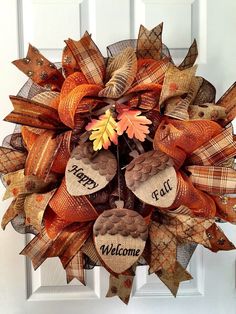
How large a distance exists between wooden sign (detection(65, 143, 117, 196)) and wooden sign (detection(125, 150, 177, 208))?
0.03 m

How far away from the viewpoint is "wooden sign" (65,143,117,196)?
658 mm

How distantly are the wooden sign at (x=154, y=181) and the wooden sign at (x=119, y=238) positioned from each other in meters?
0.04

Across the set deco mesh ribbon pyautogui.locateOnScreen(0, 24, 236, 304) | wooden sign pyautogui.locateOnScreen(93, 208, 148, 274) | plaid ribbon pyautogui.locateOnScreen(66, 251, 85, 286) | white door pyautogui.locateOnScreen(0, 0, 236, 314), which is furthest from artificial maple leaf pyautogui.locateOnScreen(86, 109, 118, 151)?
white door pyautogui.locateOnScreen(0, 0, 236, 314)

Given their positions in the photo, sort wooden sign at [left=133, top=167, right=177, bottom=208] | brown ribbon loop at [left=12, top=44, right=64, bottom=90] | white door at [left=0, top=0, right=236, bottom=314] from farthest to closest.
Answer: white door at [left=0, top=0, right=236, bottom=314] → brown ribbon loop at [left=12, top=44, right=64, bottom=90] → wooden sign at [left=133, top=167, right=177, bottom=208]

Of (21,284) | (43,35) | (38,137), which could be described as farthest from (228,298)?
(43,35)

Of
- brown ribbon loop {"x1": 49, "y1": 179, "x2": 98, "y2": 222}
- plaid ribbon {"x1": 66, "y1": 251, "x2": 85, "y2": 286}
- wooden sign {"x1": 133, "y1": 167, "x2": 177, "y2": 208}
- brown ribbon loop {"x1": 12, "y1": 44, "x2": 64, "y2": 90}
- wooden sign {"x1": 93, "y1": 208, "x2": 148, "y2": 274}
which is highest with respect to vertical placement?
brown ribbon loop {"x1": 12, "y1": 44, "x2": 64, "y2": 90}

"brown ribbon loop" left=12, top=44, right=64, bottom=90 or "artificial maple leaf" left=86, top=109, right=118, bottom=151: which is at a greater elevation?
"brown ribbon loop" left=12, top=44, right=64, bottom=90

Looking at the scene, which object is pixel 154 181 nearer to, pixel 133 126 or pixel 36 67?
pixel 133 126

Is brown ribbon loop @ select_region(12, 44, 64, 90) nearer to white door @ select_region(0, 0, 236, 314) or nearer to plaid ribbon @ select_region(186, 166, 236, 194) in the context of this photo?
white door @ select_region(0, 0, 236, 314)

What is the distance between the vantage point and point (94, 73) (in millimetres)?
742

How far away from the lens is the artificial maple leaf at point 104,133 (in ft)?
2.19

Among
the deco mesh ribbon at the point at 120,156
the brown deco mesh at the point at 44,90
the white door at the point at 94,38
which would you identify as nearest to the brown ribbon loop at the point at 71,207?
the deco mesh ribbon at the point at 120,156

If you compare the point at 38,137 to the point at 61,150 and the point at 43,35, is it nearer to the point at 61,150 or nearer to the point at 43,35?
the point at 61,150

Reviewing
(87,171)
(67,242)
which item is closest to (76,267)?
(67,242)
